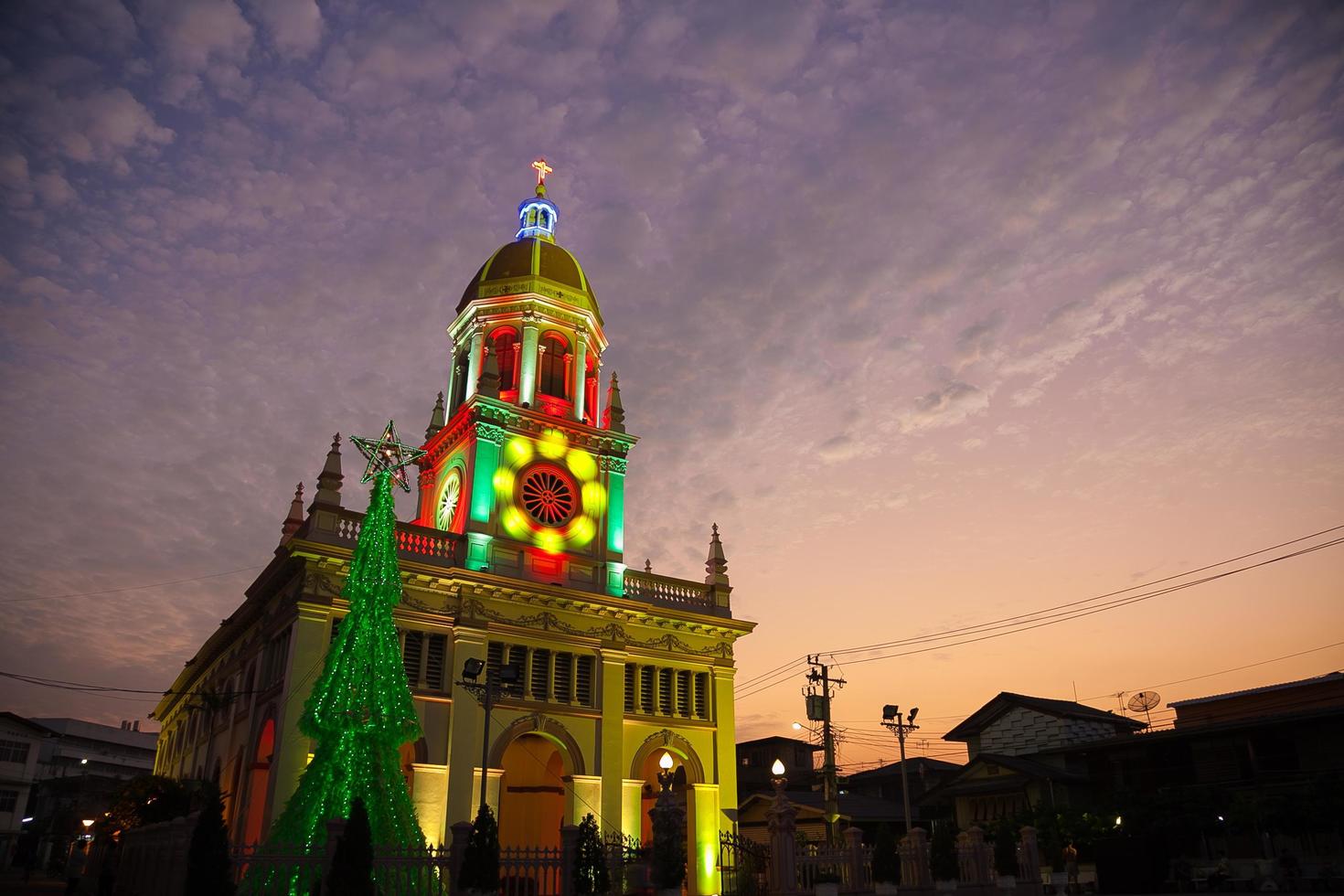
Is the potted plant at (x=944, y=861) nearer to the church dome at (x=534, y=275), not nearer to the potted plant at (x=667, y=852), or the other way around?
the potted plant at (x=667, y=852)

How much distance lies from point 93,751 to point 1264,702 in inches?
4889

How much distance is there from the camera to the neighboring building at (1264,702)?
43125 millimetres

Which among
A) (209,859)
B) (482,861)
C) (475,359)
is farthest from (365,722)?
(475,359)

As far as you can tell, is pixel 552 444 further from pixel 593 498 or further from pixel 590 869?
pixel 590 869

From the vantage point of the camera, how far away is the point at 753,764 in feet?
224

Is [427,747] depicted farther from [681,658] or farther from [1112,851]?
[1112,851]

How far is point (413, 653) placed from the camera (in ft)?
107

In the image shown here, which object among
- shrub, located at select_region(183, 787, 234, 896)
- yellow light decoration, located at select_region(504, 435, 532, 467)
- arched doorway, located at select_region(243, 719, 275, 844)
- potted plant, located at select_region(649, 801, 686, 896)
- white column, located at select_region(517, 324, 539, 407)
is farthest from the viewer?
white column, located at select_region(517, 324, 539, 407)

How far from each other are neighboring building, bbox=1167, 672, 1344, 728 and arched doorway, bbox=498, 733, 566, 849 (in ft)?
96.5

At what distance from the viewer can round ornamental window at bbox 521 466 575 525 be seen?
125 feet

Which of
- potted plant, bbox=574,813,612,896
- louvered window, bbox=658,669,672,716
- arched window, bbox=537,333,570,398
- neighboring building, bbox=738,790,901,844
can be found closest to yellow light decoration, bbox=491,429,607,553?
arched window, bbox=537,333,570,398

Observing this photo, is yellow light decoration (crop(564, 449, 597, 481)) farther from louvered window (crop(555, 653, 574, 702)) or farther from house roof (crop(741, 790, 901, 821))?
house roof (crop(741, 790, 901, 821))

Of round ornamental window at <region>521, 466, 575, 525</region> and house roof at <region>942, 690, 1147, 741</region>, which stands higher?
round ornamental window at <region>521, 466, 575, 525</region>

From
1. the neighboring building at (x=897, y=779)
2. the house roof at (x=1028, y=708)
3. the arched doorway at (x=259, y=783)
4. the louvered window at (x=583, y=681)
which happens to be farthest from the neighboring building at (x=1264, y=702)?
the arched doorway at (x=259, y=783)
